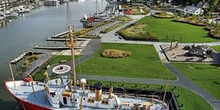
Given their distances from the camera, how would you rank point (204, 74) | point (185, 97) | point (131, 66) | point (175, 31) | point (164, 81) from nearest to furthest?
point (185, 97), point (164, 81), point (204, 74), point (131, 66), point (175, 31)

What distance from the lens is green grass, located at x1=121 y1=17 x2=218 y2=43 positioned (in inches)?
2124

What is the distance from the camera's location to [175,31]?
5941cm

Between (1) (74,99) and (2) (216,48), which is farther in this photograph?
(2) (216,48)

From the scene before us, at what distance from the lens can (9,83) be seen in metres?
28.3

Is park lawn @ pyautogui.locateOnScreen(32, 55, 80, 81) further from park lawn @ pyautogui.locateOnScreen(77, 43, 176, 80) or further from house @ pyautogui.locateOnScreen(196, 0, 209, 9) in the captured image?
house @ pyautogui.locateOnScreen(196, 0, 209, 9)

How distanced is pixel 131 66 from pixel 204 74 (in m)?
11.4

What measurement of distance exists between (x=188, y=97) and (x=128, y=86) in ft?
25.8

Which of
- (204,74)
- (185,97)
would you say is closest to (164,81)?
(185,97)

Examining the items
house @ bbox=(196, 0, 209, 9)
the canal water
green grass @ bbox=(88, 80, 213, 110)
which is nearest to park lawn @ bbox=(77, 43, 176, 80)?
green grass @ bbox=(88, 80, 213, 110)

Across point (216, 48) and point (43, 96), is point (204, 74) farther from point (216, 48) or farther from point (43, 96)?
point (43, 96)

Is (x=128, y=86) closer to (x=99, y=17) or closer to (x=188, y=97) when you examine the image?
(x=188, y=97)

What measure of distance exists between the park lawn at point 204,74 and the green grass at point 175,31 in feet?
46.9

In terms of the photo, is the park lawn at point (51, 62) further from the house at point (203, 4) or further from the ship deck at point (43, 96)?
the house at point (203, 4)

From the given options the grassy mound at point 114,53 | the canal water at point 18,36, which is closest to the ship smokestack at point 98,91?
the canal water at point 18,36
